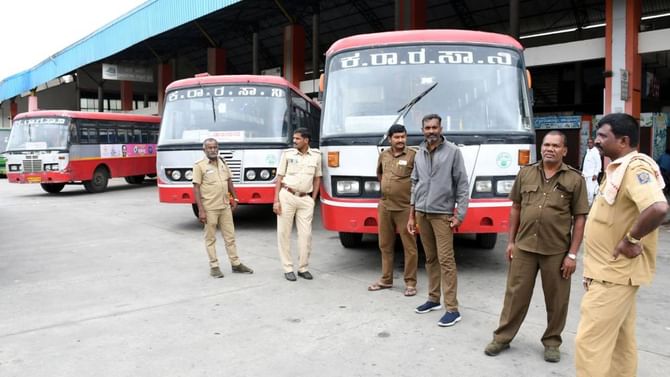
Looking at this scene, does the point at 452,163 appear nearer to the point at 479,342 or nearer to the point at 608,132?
the point at 479,342

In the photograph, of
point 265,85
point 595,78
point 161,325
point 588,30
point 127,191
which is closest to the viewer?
point 161,325

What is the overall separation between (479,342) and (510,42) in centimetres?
378

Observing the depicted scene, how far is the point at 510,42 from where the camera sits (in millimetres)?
6395

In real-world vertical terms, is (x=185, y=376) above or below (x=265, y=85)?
below

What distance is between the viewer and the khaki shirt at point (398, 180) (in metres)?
5.38

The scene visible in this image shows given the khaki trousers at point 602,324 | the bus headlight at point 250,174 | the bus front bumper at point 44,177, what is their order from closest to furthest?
the khaki trousers at point 602,324 < the bus headlight at point 250,174 < the bus front bumper at point 44,177

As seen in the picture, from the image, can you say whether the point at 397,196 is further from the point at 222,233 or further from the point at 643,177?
the point at 643,177

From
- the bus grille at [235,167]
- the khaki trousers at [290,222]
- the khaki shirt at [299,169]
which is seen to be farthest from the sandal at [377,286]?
the bus grille at [235,167]

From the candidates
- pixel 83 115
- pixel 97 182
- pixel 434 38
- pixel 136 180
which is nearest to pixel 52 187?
pixel 97 182

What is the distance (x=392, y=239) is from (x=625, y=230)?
294 cm

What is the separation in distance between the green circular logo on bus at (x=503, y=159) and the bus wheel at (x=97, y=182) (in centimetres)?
1538

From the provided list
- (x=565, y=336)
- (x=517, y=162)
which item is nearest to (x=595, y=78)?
(x=517, y=162)

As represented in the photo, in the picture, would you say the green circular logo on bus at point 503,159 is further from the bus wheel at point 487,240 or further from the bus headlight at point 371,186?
the bus wheel at point 487,240

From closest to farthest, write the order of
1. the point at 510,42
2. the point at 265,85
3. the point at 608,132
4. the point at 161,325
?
1. the point at 608,132
2. the point at 161,325
3. the point at 510,42
4. the point at 265,85
